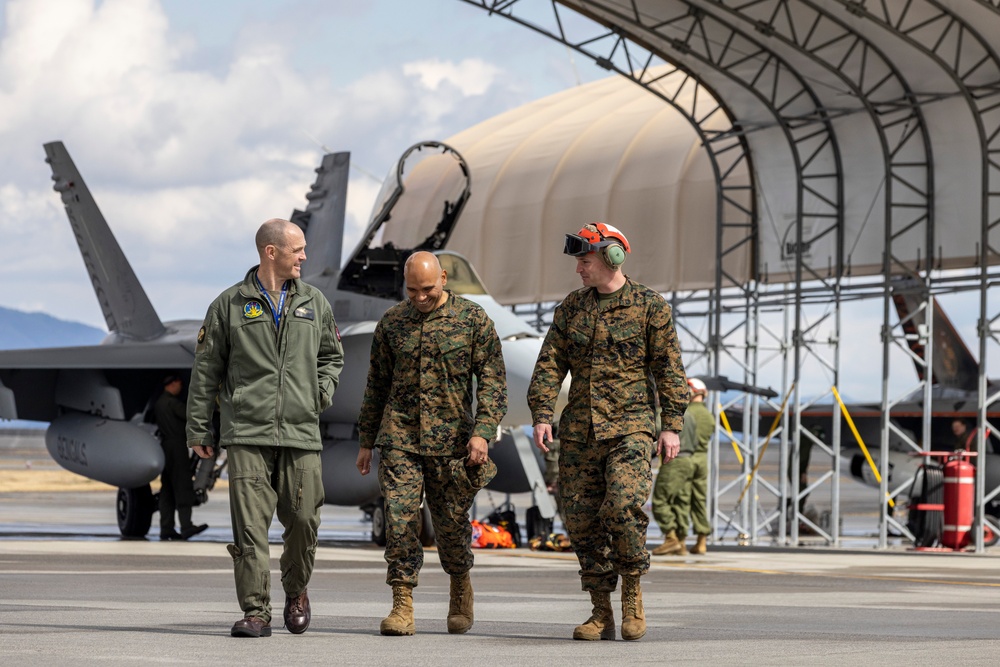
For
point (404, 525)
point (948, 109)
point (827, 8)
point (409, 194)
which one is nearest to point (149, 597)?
point (404, 525)

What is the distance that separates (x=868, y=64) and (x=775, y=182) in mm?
3134

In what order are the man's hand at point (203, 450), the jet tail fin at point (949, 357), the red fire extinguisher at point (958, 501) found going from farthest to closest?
the jet tail fin at point (949, 357)
the red fire extinguisher at point (958, 501)
the man's hand at point (203, 450)

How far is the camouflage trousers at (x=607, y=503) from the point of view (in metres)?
6.82

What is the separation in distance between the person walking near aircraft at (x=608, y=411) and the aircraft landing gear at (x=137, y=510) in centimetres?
1255

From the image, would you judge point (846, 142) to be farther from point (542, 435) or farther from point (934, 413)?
point (542, 435)

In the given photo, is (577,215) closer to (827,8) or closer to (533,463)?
(827,8)

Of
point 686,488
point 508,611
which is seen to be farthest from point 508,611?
point 686,488

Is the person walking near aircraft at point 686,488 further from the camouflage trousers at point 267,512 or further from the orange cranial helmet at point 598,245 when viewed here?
the camouflage trousers at point 267,512

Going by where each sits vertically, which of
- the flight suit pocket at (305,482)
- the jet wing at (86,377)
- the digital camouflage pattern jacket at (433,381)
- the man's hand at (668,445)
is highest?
the jet wing at (86,377)

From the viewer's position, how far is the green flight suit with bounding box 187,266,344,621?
22.0 ft

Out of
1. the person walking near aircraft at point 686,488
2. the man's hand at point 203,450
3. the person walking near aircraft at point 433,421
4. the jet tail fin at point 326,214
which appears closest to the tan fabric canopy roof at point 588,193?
the jet tail fin at point 326,214

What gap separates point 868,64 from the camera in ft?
68.3

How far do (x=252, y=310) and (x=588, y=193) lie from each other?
25096mm

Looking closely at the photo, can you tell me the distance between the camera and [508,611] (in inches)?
335
